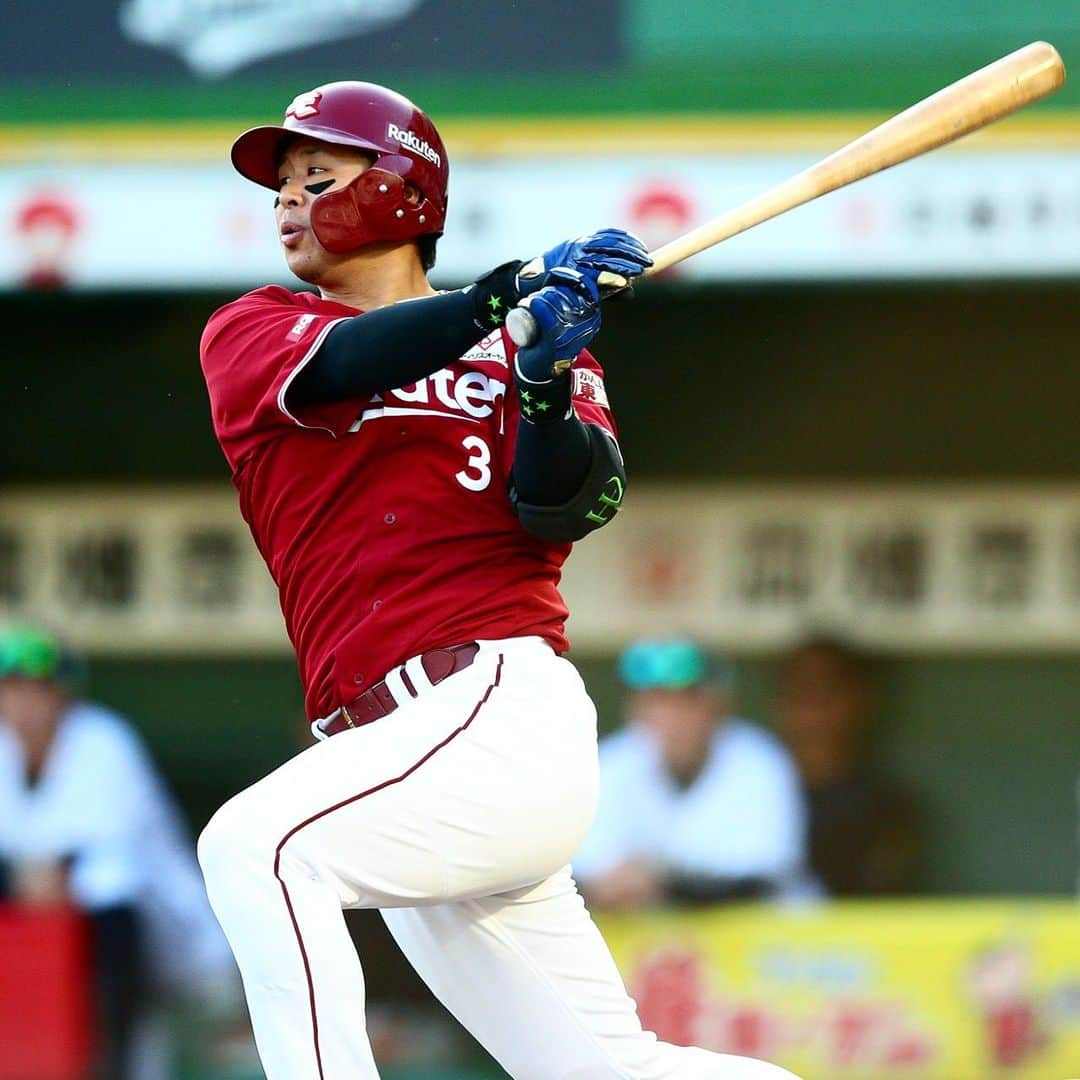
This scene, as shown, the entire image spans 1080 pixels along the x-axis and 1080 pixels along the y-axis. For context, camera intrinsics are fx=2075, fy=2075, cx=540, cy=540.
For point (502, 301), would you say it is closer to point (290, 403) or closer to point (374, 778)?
point (290, 403)

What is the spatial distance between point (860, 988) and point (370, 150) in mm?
3145

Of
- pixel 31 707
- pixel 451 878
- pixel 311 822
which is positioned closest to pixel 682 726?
pixel 31 707

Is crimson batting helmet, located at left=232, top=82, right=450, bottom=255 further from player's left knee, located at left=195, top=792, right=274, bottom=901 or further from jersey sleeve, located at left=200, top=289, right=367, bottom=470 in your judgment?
player's left knee, located at left=195, top=792, right=274, bottom=901

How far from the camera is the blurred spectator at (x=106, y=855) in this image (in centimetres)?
531

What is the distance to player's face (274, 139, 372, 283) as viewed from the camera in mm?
2719

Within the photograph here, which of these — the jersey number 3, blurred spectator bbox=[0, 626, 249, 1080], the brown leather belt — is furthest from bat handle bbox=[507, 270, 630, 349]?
blurred spectator bbox=[0, 626, 249, 1080]

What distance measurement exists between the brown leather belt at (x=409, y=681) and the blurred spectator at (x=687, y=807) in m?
2.66

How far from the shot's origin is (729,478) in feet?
22.6

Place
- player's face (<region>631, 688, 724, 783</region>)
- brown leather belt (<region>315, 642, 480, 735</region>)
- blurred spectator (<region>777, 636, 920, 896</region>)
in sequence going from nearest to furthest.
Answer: brown leather belt (<region>315, 642, 480, 735</region>) < player's face (<region>631, 688, 724, 783</region>) < blurred spectator (<region>777, 636, 920, 896</region>)

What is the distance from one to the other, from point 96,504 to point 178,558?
34 centimetres

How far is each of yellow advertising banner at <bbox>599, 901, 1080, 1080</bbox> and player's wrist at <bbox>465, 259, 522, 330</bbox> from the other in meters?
2.98

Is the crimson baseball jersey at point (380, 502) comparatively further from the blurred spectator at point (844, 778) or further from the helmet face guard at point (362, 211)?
the blurred spectator at point (844, 778)

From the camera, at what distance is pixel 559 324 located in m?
2.34

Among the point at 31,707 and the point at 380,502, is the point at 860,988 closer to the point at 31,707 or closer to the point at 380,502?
the point at 31,707
